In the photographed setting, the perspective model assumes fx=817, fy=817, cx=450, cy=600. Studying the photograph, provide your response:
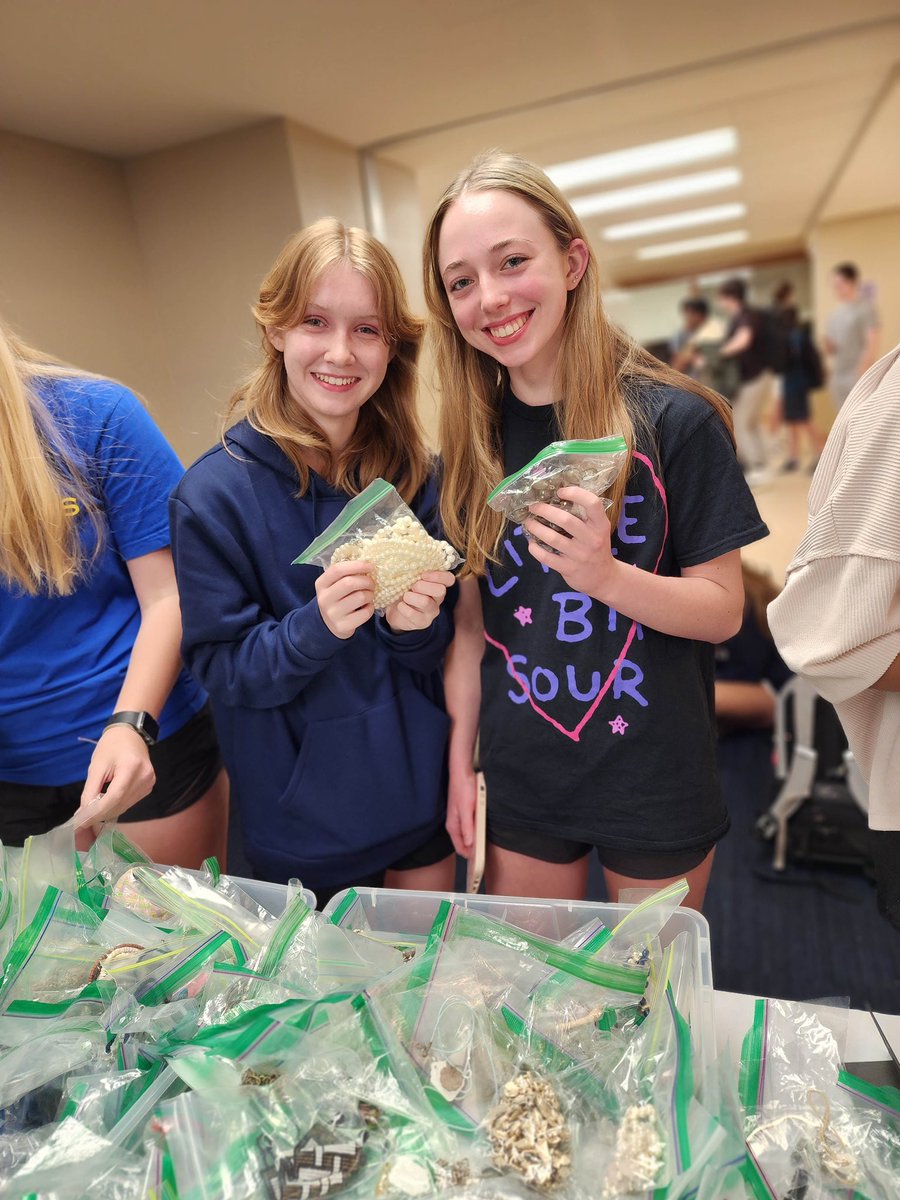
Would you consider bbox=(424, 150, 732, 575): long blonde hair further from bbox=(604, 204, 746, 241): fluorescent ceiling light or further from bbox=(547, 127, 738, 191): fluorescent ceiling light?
bbox=(604, 204, 746, 241): fluorescent ceiling light

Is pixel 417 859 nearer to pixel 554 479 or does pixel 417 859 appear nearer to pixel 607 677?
pixel 607 677

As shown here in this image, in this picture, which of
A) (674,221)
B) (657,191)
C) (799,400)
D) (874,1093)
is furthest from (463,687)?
(799,400)

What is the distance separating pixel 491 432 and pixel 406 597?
32cm

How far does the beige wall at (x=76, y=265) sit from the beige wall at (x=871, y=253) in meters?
7.23

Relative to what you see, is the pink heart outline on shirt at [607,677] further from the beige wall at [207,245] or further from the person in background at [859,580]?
the beige wall at [207,245]

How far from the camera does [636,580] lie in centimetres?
107

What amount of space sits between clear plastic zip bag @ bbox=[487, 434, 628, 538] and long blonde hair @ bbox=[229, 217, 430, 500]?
1.18ft

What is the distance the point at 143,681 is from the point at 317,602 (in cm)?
41

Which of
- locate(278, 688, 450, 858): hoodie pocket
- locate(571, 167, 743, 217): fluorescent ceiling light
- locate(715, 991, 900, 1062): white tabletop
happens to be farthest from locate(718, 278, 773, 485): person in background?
locate(715, 991, 900, 1062): white tabletop

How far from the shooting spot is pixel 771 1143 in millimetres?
684

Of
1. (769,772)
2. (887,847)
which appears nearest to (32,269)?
(887,847)

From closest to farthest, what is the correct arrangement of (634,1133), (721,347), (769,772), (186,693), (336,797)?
(634,1133) → (336,797) → (186,693) → (769,772) → (721,347)

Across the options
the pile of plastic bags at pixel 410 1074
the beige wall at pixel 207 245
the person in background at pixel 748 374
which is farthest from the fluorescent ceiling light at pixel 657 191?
the pile of plastic bags at pixel 410 1074

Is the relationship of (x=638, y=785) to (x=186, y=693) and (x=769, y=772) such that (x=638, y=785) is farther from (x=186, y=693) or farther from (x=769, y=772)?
(x=769, y=772)
